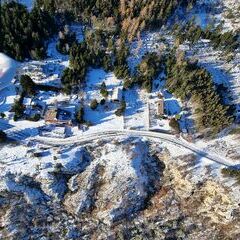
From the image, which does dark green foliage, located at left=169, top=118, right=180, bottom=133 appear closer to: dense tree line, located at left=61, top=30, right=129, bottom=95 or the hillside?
the hillside

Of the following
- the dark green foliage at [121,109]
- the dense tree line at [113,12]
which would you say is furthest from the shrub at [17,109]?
the dense tree line at [113,12]

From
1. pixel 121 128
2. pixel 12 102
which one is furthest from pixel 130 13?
pixel 12 102

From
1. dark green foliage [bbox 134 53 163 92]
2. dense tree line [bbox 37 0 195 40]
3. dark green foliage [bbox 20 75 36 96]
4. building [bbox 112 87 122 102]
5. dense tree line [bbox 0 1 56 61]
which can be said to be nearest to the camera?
dark green foliage [bbox 20 75 36 96]

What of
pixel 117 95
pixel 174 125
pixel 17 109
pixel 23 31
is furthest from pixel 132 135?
pixel 23 31

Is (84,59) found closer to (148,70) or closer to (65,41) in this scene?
(65,41)

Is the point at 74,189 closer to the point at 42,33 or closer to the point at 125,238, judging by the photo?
the point at 125,238

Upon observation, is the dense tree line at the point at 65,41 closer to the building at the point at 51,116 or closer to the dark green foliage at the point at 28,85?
the dark green foliage at the point at 28,85

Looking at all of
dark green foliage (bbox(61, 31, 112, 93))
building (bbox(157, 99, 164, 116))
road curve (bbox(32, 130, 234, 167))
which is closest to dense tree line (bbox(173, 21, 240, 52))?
building (bbox(157, 99, 164, 116))
